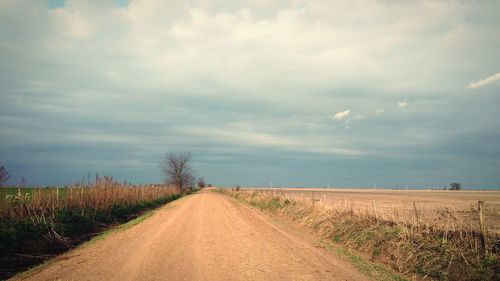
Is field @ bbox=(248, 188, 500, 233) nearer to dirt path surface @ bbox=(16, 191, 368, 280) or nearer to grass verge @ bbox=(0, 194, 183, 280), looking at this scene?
dirt path surface @ bbox=(16, 191, 368, 280)

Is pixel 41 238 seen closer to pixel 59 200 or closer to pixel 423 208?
pixel 59 200

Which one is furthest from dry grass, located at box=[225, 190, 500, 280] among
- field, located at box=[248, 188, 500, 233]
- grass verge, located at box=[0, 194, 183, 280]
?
grass verge, located at box=[0, 194, 183, 280]

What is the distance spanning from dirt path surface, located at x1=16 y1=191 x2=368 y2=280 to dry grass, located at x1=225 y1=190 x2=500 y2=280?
1947 mm

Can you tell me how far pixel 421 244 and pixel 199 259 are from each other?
7.29 m

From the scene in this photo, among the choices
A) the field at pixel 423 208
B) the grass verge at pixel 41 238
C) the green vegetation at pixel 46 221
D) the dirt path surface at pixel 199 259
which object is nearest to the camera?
the dirt path surface at pixel 199 259

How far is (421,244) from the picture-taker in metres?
11.6

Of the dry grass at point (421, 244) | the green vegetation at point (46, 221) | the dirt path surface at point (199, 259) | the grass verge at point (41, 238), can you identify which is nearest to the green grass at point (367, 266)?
the dirt path surface at point (199, 259)

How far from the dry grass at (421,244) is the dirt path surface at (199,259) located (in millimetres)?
1947

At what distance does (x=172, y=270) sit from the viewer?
29.9 feet

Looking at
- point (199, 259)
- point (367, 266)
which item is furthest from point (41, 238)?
point (367, 266)

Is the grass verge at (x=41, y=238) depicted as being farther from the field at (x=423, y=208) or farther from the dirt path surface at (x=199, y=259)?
the field at (x=423, y=208)

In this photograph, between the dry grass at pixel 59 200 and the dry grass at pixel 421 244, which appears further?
the dry grass at pixel 59 200

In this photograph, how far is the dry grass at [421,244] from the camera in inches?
388

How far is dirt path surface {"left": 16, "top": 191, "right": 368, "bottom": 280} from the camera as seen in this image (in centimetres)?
885
